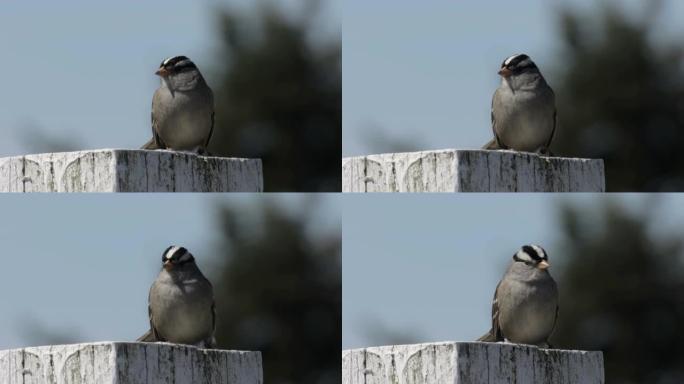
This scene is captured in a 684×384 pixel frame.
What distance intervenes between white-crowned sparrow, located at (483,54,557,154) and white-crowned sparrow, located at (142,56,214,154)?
1.64 metres

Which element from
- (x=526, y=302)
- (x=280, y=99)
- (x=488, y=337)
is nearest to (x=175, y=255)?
(x=488, y=337)

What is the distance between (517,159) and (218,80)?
53.0 feet

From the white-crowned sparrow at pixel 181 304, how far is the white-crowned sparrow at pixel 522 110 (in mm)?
1785

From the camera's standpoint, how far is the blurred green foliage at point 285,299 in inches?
771

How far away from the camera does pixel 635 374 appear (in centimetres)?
1941

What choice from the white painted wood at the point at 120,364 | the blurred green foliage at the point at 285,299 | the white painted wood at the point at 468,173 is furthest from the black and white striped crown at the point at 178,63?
the blurred green foliage at the point at 285,299

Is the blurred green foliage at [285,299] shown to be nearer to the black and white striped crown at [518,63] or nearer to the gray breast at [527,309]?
the black and white striped crown at [518,63]

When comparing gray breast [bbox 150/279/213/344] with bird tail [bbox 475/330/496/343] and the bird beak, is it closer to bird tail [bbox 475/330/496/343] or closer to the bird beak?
bird tail [bbox 475/330/496/343]

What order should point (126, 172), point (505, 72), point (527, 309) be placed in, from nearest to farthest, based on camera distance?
point (126, 172), point (527, 309), point (505, 72)

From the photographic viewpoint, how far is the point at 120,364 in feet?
19.7

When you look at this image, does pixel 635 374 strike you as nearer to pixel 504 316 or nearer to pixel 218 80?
pixel 218 80

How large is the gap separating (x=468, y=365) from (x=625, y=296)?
48.5ft

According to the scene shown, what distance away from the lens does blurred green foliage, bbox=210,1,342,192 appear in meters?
20.7

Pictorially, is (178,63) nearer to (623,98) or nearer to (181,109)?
(181,109)
